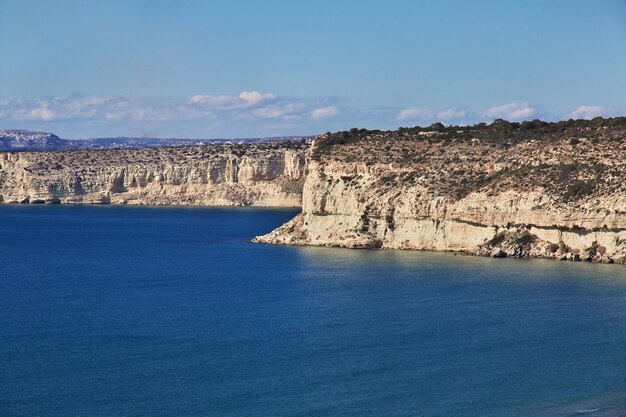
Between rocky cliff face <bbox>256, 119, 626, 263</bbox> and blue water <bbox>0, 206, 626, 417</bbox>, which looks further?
rocky cliff face <bbox>256, 119, 626, 263</bbox>

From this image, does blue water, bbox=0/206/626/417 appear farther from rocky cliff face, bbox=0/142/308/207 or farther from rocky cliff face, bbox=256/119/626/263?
rocky cliff face, bbox=0/142/308/207

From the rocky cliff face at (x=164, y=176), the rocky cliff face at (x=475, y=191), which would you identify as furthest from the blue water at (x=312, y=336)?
the rocky cliff face at (x=164, y=176)

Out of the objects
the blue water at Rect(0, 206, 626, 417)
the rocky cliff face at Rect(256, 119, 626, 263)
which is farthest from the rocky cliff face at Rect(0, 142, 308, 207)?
the blue water at Rect(0, 206, 626, 417)

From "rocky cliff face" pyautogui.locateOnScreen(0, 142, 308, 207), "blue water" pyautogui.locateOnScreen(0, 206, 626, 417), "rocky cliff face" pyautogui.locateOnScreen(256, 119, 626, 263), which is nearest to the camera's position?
"blue water" pyautogui.locateOnScreen(0, 206, 626, 417)

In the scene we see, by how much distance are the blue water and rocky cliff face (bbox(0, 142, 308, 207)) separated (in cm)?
6940

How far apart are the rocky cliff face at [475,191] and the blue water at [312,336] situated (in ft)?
6.76

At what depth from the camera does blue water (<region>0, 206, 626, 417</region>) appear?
27797mm

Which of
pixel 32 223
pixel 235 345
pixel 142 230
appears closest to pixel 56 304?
pixel 235 345

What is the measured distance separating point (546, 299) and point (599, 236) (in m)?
10.6

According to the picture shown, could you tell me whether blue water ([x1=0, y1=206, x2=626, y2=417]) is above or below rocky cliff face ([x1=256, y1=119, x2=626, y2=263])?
below

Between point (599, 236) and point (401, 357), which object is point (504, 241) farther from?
point (401, 357)

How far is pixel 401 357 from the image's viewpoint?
3247cm

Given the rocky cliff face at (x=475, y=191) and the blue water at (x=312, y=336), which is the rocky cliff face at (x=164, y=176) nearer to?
the rocky cliff face at (x=475, y=191)

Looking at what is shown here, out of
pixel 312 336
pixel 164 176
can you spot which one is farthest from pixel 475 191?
pixel 164 176
